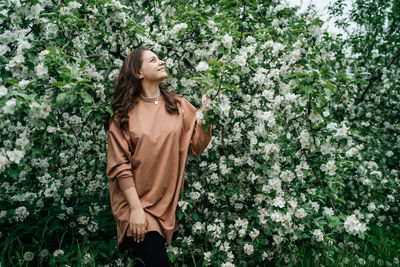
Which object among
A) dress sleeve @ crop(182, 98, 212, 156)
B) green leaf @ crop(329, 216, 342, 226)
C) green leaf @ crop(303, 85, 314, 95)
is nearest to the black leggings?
dress sleeve @ crop(182, 98, 212, 156)

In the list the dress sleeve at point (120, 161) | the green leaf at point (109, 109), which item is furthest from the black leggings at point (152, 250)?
the green leaf at point (109, 109)

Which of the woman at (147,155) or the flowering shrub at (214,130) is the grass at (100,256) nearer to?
the flowering shrub at (214,130)

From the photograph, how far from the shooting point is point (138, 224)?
2012 millimetres

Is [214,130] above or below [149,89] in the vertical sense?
below

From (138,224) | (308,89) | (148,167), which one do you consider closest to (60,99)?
(148,167)

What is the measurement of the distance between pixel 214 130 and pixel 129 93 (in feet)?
3.50

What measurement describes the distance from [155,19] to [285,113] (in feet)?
5.23

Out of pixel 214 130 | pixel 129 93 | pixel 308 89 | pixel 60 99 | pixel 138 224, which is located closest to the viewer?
pixel 60 99

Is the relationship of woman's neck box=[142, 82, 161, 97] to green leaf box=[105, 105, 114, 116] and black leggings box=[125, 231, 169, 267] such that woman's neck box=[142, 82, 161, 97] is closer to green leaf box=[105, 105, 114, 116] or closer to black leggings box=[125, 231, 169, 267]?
green leaf box=[105, 105, 114, 116]

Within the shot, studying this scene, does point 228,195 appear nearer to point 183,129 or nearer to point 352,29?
point 183,129

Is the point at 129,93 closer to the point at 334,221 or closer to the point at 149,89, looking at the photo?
the point at 149,89

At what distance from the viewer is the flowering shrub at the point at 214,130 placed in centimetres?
220

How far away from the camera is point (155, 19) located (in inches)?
127

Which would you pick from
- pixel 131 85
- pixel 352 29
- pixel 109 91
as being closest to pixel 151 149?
pixel 131 85
